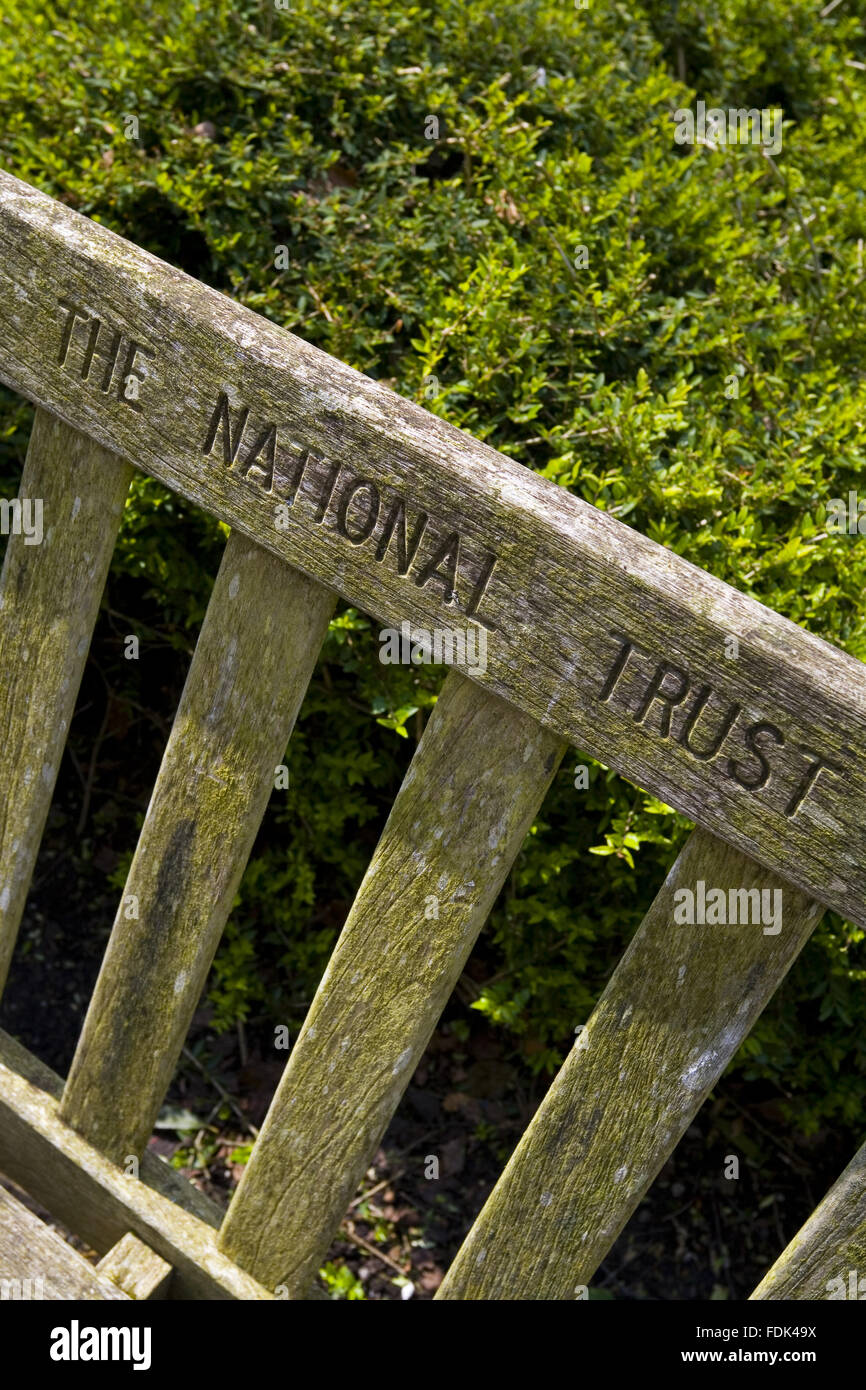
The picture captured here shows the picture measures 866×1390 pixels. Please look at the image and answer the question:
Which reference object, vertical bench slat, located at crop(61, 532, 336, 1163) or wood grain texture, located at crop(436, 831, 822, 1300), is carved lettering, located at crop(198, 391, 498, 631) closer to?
vertical bench slat, located at crop(61, 532, 336, 1163)

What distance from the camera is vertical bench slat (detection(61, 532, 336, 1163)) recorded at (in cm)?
138

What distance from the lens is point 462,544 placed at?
3.99 ft

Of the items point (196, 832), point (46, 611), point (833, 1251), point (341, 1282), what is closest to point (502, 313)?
point (46, 611)

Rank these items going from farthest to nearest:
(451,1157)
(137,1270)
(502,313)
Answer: (451,1157) → (502,313) → (137,1270)

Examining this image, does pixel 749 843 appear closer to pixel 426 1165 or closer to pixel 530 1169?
pixel 530 1169

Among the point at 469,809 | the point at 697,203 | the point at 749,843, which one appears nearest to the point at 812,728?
the point at 749,843

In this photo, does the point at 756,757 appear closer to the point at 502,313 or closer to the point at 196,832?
the point at 196,832

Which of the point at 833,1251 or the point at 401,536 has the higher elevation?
the point at 401,536

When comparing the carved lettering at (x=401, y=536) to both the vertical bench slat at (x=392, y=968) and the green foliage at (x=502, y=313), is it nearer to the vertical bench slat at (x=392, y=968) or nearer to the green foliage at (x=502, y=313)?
the vertical bench slat at (x=392, y=968)

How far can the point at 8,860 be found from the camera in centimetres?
168

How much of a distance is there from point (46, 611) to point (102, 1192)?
2.97 feet

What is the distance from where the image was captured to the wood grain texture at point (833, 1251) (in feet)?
4.17

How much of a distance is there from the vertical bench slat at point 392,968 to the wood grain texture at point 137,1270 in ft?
0.34

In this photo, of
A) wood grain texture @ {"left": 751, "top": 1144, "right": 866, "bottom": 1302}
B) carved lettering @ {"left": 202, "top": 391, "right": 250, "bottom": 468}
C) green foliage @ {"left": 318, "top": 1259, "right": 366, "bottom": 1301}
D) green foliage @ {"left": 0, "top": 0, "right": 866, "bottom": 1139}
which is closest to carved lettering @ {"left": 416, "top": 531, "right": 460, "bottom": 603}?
carved lettering @ {"left": 202, "top": 391, "right": 250, "bottom": 468}
